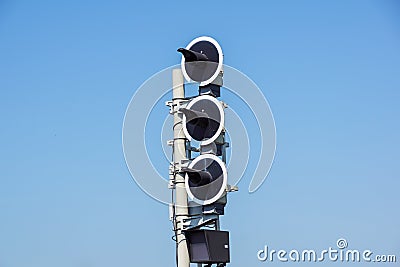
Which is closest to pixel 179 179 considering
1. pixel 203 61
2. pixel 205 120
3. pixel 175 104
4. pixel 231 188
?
pixel 231 188

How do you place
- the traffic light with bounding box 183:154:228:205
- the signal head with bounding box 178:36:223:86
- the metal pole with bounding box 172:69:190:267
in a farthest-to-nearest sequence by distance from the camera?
1. the signal head with bounding box 178:36:223:86
2. the metal pole with bounding box 172:69:190:267
3. the traffic light with bounding box 183:154:228:205

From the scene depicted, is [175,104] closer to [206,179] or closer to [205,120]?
[205,120]

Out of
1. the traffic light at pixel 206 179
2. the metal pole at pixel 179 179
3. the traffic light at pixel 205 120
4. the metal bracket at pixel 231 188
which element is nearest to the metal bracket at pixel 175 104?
the metal pole at pixel 179 179

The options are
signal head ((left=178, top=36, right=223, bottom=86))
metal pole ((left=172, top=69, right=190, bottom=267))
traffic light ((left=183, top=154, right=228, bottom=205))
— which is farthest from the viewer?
signal head ((left=178, top=36, right=223, bottom=86))

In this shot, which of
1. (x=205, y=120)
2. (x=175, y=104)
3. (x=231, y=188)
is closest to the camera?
(x=231, y=188)

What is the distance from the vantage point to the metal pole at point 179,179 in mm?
16188

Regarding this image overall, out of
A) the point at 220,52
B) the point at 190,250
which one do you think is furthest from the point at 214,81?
the point at 190,250

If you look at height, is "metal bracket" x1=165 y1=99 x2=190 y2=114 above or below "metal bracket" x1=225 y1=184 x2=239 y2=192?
above

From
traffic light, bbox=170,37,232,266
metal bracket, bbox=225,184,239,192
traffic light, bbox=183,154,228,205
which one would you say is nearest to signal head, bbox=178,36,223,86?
traffic light, bbox=170,37,232,266

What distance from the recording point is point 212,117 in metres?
16.3

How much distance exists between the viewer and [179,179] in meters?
16.2

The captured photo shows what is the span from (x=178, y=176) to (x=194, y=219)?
825 mm

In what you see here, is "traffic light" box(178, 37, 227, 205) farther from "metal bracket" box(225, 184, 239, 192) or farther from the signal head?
"metal bracket" box(225, 184, 239, 192)

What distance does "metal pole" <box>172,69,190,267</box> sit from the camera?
16.2 m
